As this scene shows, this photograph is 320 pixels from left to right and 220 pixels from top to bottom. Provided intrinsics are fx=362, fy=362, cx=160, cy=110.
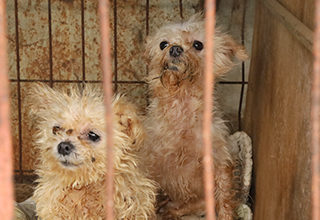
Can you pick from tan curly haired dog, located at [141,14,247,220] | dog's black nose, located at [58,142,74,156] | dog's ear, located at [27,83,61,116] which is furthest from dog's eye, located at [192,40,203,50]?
dog's black nose, located at [58,142,74,156]

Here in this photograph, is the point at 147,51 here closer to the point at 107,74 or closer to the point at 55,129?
the point at 55,129

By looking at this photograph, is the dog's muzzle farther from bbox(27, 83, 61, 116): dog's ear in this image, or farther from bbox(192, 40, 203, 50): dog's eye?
bbox(192, 40, 203, 50): dog's eye

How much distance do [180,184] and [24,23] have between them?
1.24m

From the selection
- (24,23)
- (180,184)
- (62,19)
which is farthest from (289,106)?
(24,23)

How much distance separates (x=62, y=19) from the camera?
2.03 metres

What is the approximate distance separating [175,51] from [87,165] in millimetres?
607

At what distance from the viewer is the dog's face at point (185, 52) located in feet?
5.06

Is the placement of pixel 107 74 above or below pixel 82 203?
above

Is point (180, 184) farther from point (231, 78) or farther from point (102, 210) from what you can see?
point (231, 78)

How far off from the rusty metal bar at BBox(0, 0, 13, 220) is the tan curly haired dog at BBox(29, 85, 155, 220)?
605 millimetres

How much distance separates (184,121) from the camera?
162 centimetres

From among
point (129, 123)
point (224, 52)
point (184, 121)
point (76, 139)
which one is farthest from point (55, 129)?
point (224, 52)

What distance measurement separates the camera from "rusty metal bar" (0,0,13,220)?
1.85ft

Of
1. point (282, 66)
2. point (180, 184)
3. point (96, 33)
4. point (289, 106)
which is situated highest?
point (96, 33)
